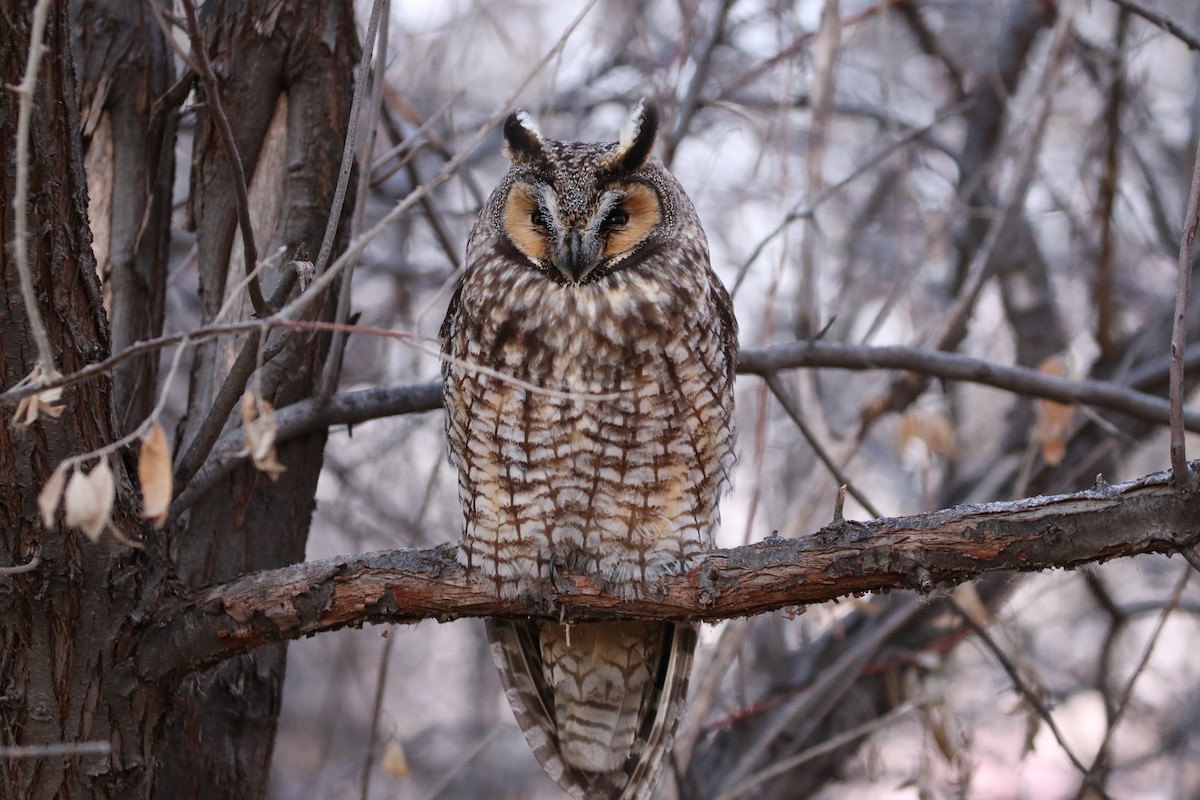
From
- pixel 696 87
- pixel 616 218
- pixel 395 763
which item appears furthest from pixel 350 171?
pixel 696 87

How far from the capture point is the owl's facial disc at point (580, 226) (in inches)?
98.4

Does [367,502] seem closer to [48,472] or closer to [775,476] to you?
[775,476]

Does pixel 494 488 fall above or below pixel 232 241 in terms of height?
below

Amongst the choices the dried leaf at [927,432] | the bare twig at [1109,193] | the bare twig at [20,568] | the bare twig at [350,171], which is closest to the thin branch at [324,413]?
the bare twig at [350,171]

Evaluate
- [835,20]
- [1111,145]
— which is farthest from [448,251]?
[1111,145]

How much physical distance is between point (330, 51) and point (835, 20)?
1.53 m

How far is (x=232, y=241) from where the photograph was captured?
9.29 ft

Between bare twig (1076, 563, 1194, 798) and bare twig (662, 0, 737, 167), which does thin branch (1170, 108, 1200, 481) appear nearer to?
bare twig (1076, 563, 1194, 798)

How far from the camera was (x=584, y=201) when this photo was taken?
99.7 inches

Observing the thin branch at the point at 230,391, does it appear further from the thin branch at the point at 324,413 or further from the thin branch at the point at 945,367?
the thin branch at the point at 945,367

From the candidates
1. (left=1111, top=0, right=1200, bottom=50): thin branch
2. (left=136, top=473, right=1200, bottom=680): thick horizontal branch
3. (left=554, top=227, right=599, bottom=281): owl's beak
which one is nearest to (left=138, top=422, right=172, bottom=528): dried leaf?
(left=136, top=473, right=1200, bottom=680): thick horizontal branch

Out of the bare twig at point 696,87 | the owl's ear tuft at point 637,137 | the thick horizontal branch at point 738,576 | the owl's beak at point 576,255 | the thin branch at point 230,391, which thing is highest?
the bare twig at point 696,87

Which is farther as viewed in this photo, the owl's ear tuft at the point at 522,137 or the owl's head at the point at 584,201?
the owl's ear tuft at the point at 522,137

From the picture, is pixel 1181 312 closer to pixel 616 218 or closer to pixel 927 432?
pixel 616 218
